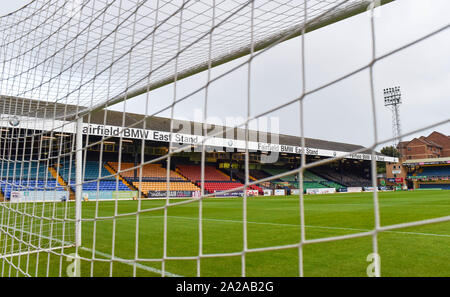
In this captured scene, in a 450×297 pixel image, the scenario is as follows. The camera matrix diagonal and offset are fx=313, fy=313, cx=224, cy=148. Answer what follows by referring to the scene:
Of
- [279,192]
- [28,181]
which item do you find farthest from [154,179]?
[28,181]

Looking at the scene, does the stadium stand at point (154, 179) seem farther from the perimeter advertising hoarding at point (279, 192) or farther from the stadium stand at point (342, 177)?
the stadium stand at point (342, 177)

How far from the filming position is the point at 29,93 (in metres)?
3.99

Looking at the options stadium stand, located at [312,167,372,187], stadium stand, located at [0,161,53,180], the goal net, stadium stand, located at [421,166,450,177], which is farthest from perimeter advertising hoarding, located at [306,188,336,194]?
the goal net

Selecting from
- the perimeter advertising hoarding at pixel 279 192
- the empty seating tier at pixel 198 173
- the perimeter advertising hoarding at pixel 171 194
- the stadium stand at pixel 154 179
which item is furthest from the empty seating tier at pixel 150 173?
the perimeter advertising hoarding at pixel 279 192

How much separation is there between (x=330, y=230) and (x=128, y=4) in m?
4.66

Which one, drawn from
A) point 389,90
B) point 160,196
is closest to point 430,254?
point 160,196

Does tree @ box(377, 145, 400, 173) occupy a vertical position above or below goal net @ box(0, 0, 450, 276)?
above

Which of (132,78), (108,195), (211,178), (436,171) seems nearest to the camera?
(132,78)

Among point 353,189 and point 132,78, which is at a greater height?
point 132,78

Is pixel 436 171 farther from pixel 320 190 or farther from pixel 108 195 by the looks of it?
pixel 108 195

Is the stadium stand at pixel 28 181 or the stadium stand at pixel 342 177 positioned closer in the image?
the stadium stand at pixel 28 181

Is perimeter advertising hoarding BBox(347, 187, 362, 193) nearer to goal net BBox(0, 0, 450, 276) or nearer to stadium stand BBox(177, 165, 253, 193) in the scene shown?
stadium stand BBox(177, 165, 253, 193)

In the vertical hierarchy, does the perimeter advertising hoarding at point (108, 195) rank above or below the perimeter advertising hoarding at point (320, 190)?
below
